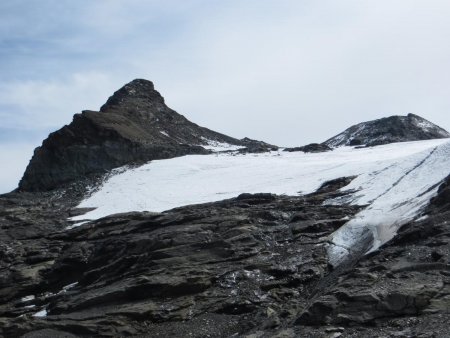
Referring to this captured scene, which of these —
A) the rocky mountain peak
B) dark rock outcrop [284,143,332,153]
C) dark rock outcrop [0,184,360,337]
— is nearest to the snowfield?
dark rock outcrop [0,184,360,337]

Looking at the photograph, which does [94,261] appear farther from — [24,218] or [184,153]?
[184,153]

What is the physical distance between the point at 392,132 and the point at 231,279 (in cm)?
5584

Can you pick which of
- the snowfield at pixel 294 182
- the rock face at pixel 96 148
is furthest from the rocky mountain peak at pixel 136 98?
the snowfield at pixel 294 182

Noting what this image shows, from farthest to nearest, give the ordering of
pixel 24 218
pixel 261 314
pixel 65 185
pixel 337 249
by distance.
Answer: pixel 65 185 → pixel 24 218 → pixel 337 249 → pixel 261 314

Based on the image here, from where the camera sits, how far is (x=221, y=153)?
188 ft

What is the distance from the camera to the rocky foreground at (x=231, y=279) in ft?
47.6

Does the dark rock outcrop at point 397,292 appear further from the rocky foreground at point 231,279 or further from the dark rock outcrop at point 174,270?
the dark rock outcrop at point 174,270

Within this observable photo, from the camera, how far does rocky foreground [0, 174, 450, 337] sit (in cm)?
1450

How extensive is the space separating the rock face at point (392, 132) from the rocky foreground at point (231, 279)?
41.8m

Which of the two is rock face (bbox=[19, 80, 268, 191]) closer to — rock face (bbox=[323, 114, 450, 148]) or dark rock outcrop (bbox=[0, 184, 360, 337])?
dark rock outcrop (bbox=[0, 184, 360, 337])

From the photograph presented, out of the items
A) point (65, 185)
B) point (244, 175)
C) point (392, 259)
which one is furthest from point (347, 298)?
point (65, 185)

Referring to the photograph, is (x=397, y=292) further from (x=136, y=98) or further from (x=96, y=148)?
(x=136, y=98)

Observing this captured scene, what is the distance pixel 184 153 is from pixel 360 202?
32.3 meters

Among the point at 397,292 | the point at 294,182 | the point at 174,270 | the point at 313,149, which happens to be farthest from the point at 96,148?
the point at 397,292
